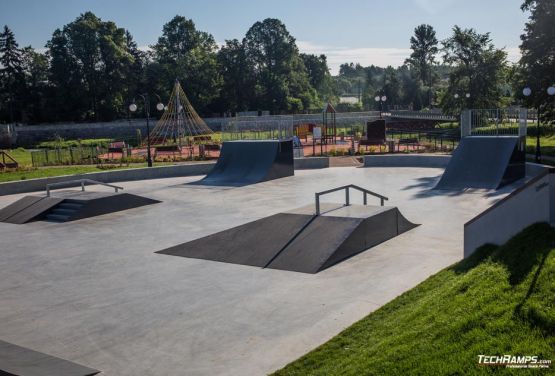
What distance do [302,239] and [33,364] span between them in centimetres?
661

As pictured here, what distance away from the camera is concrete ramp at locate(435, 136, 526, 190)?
20.2m

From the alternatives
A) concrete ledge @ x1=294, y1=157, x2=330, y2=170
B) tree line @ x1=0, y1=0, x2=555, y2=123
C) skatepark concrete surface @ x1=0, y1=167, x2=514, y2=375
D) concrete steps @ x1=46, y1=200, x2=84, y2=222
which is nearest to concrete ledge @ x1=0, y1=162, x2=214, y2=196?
concrete ledge @ x1=294, y1=157, x2=330, y2=170

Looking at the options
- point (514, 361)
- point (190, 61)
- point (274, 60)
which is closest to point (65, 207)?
point (514, 361)

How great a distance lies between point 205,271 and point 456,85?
48.5 meters

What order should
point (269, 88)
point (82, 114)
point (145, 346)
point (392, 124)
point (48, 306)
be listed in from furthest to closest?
point (269, 88)
point (82, 114)
point (392, 124)
point (48, 306)
point (145, 346)

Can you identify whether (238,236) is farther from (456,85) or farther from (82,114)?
(82,114)

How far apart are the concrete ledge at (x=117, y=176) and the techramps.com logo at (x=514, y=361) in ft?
77.7

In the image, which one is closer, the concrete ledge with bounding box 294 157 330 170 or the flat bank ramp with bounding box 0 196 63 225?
the flat bank ramp with bounding box 0 196 63 225

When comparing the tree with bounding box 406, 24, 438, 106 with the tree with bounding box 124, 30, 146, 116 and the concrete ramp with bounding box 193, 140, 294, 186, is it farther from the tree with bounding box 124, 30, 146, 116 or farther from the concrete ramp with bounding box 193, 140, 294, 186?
the concrete ramp with bounding box 193, 140, 294, 186

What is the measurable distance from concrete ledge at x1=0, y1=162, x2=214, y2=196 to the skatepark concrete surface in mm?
8021

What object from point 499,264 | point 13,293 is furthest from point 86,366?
point 499,264

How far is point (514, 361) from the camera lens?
4441 millimetres

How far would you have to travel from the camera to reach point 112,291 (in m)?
9.79

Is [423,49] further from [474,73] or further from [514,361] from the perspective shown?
[514,361]
